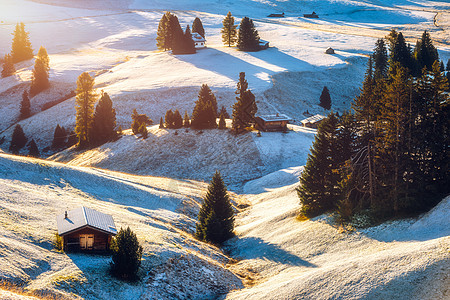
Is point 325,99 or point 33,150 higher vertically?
point 325,99

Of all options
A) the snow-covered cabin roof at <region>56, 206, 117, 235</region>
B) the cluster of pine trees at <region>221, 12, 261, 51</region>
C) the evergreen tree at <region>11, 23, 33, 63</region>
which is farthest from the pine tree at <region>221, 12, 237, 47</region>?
the snow-covered cabin roof at <region>56, 206, 117, 235</region>

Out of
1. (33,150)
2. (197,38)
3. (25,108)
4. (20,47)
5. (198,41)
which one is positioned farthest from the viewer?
(20,47)

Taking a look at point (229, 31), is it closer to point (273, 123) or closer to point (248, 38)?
point (248, 38)

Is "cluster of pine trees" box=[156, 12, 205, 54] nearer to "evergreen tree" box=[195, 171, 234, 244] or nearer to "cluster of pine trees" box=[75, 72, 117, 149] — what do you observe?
"cluster of pine trees" box=[75, 72, 117, 149]

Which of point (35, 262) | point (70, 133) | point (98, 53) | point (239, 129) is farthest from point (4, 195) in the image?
point (98, 53)

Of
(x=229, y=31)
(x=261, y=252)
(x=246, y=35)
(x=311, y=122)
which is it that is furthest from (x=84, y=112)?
(x=229, y=31)

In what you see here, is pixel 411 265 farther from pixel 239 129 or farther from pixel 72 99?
pixel 72 99
